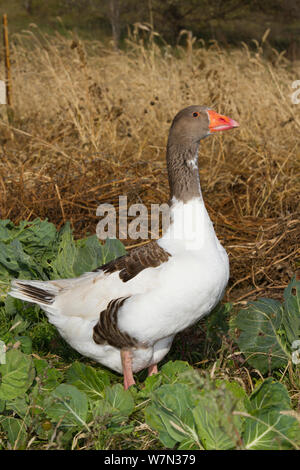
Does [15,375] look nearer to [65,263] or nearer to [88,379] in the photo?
[88,379]

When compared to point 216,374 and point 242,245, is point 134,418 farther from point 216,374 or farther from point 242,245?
point 242,245

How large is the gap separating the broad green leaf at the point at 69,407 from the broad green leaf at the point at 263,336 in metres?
0.94

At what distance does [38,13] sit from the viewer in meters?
29.5

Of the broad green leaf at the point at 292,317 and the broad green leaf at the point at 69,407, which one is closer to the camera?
the broad green leaf at the point at 69,407

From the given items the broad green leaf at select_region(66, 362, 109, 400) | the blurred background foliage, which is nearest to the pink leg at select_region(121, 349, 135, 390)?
Result: the broad green leaf at select_region(66, 362, 109, 400)

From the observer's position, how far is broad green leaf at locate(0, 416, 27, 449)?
244cm

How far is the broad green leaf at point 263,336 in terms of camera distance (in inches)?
115

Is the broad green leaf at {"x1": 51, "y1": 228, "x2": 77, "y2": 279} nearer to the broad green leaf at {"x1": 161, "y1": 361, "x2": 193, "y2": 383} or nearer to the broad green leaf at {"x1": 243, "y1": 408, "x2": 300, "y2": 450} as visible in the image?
the broad green leaf at {"x1": 161, "y1": 361, "x2": 193, "y2": 383}

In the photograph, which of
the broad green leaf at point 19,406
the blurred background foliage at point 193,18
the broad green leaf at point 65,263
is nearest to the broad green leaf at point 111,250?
the broad green leaf at point 65,263

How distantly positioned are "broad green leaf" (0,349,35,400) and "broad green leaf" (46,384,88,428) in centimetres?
17

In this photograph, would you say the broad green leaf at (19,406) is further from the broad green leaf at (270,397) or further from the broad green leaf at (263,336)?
the broad green leaf at (263,336)

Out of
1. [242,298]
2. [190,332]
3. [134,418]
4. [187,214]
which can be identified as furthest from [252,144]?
[134,418]

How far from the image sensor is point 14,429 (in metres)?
2.55

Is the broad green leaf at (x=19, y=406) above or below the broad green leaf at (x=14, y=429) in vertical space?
above
